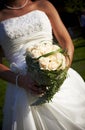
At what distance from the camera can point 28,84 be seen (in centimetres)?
350

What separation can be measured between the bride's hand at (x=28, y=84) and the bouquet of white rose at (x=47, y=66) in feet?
0.20

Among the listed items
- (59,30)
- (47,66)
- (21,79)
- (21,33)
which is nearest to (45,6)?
(59,30)

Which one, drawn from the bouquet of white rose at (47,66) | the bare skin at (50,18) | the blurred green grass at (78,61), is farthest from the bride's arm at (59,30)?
the blurred green grass at (78,61)

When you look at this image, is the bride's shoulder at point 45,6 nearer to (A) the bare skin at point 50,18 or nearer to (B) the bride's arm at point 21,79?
(A) the bare skin at point 50,18

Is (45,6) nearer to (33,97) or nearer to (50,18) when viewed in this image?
(50,18)

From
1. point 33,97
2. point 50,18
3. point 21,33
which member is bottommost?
point 33,97

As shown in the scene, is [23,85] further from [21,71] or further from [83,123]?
[83,123]

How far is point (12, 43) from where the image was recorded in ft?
12.8

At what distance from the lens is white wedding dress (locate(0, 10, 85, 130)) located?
3.83 meters

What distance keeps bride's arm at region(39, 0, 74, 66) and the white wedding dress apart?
7cm

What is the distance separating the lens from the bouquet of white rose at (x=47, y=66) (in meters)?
3.25

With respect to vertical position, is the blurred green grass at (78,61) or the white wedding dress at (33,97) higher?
the blurred green grass at (78,61)

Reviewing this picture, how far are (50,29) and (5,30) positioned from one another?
1.52ft

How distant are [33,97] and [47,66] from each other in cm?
64
